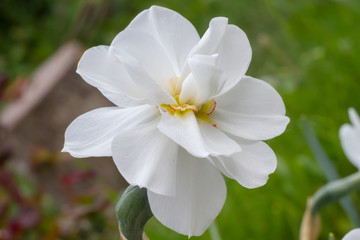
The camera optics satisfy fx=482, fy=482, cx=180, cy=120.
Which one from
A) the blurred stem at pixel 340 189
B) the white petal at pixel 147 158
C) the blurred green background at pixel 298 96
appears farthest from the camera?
the blurred green background at pixel 298 96

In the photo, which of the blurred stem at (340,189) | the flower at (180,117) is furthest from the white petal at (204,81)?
the blurred stem at (340,189)

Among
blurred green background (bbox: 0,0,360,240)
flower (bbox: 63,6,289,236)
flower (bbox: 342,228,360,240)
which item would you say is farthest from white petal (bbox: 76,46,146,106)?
blurred green background (bbox: 0,0,360,240)

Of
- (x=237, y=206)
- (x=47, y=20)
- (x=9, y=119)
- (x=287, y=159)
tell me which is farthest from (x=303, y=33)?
(x=47, y=20)

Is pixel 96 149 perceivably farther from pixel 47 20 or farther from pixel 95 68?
pixel 47 20

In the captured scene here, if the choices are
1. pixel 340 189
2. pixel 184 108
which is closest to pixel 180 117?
pixel 184 108

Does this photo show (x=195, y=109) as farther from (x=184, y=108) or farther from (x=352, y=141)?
(x=352, y=141)

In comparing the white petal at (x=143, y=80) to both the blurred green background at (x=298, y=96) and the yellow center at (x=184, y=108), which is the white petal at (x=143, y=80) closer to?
the yellow center at (x=184, y=108)
